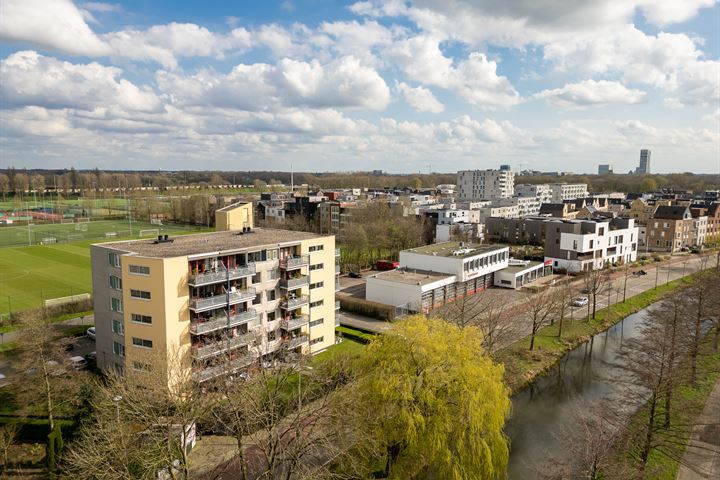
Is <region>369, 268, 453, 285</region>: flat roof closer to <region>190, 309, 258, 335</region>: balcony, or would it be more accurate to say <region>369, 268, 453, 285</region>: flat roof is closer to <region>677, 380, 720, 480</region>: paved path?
<region>190, 309, 258, 335</region>: balcony

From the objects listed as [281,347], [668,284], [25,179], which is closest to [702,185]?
[668,284]

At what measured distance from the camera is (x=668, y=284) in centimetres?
5684

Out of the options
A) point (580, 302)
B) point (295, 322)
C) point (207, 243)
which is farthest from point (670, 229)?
point (207, 243)

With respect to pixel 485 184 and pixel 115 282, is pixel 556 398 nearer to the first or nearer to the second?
pixel 115 282

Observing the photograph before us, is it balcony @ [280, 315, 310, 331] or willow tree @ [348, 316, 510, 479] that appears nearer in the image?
willow tree @ [348, 316, 510, 479]

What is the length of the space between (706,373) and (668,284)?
98.6 ft

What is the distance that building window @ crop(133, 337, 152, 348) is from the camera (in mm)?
25827

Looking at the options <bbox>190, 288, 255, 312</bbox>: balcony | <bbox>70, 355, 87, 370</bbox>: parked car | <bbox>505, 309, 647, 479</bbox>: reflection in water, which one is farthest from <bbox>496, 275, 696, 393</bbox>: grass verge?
<bbox>70, 355, 87, 370</bbox>: parked car

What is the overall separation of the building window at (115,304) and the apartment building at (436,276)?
24.4m

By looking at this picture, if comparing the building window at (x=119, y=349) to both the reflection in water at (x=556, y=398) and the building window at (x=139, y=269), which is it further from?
the reflection in water at (x=556, y=398)

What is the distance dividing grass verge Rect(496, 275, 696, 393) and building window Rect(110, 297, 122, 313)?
2204cm

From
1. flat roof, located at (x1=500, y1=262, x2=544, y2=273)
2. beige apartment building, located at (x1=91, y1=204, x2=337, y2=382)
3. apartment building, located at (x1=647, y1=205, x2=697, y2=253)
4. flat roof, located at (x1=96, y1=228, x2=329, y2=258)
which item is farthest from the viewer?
apartment building, located at (x1=647, y1=205, x2=697, y2=253)

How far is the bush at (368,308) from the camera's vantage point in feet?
141

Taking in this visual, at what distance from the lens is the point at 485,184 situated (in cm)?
15450
